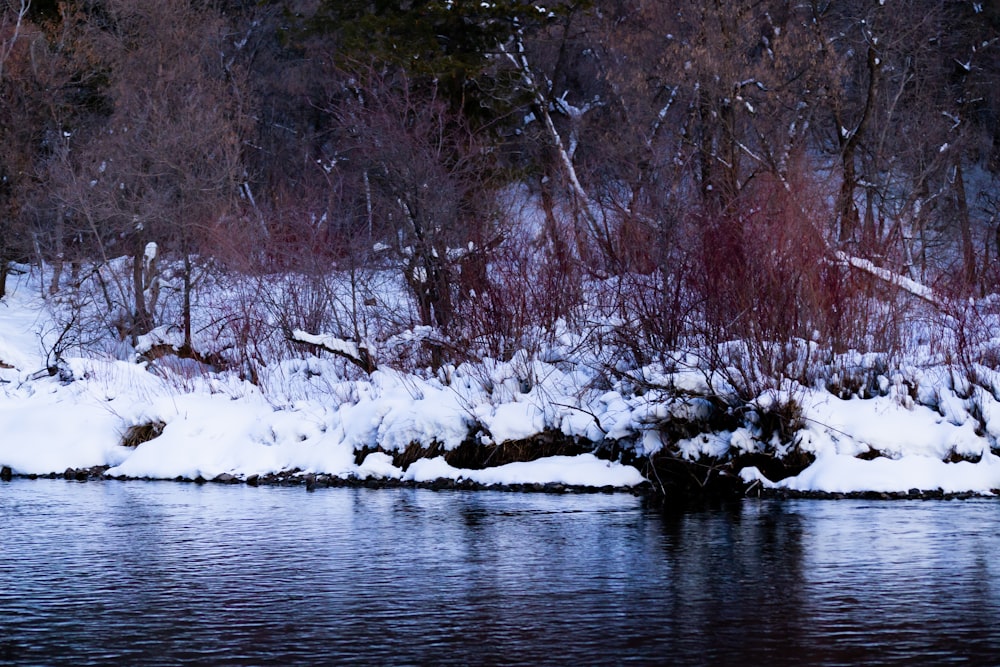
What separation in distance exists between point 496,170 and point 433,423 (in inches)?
576

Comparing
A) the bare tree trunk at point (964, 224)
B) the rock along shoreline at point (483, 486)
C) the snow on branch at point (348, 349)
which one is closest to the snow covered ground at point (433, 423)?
the rock along shoreline at point (483, 486)

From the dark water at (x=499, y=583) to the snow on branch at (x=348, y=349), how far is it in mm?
5658

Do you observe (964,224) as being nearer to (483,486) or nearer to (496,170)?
(496,170)

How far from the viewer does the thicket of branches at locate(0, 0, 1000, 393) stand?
20.6 metres

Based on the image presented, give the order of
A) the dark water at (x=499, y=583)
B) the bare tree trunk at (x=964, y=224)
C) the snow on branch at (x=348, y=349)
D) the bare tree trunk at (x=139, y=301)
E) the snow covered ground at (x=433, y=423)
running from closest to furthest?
1. the dark water at (x=499, y=583)
2. the snow covered ground at (x=433, y=423)
3. the snow on branch at (x=348, y=349)
4. the bare tree trunk at (x=964, y=224)
5. the bare tree trunk at (x=139, y=301)

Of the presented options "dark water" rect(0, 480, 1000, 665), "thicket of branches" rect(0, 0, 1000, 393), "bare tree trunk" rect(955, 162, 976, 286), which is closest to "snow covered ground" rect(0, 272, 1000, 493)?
"thicket of branches" rect(0, 0, 1000, 393)

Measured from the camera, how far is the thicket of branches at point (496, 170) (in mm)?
20594

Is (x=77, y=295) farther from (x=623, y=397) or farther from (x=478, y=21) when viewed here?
(x=623, y=397)

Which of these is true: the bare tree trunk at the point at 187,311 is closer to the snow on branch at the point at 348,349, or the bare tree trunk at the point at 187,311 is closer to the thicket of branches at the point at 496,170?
the thicket of branches at the point at 496,170

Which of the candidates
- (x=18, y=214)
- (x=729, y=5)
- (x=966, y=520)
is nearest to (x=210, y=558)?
(x=966, y=520)

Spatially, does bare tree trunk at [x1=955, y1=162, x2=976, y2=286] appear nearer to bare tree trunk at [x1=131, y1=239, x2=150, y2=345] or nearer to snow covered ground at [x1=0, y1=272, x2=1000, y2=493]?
snow covered ground at [x1=0, y1=272, x2=1000, y2=493]

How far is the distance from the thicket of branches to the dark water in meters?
5.07

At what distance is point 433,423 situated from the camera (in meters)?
19.1

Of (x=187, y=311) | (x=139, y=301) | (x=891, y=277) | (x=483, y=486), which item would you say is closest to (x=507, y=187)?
(x=187, y=311)
